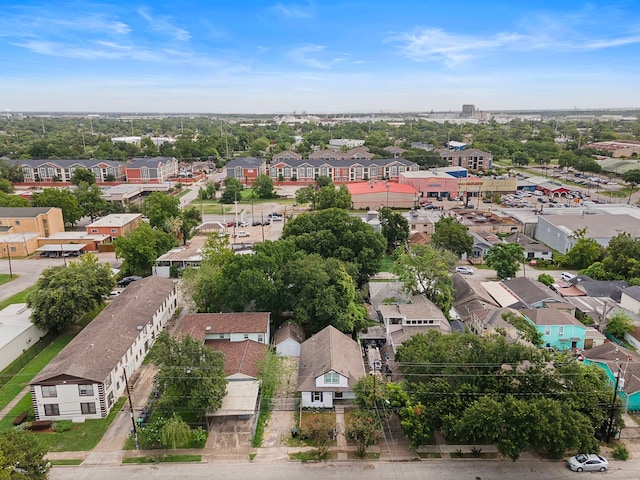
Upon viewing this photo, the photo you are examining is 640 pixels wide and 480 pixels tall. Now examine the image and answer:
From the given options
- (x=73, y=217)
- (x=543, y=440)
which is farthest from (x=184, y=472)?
(x=73, y=217)

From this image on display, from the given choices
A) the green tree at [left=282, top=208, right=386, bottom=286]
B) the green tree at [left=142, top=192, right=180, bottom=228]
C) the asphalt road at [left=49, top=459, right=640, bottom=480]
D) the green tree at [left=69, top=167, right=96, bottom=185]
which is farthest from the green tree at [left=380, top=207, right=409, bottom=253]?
the green tree at [left=69, top=167, right=96, bottom=185]

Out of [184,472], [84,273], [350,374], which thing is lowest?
[184,472]

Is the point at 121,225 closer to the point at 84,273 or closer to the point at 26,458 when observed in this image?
the point at 84,273

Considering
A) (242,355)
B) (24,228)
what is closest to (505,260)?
(242,355)

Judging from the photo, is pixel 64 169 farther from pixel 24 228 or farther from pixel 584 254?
pixel 584 254

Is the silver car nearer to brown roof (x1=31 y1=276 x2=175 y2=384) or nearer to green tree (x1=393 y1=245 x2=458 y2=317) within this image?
green tree (x1=393 y1=245 x2=458 y2=317)

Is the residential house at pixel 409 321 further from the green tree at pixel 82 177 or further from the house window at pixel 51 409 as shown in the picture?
the green tree at pixel 82 177
